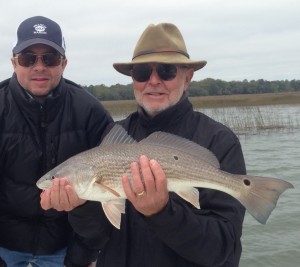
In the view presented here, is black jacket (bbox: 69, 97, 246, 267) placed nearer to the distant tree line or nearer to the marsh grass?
the marsh grass

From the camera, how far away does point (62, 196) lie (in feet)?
10.7

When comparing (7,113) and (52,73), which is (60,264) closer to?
(7,113)

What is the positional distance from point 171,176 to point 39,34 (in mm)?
1906

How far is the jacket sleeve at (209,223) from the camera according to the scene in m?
2.94

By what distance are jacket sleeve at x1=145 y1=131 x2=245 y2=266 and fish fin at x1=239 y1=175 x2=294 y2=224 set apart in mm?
213

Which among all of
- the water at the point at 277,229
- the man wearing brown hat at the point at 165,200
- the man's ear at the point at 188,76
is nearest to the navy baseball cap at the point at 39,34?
the man wearing brown hat at the point at 165,200

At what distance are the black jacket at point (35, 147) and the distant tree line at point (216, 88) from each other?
47599mm

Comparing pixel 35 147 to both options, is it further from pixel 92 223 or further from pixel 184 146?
pixel 184 146

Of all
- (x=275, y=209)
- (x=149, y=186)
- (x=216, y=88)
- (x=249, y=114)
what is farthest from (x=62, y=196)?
(x=216, y=88)

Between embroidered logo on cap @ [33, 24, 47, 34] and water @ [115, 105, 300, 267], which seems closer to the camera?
embroidered logo on cap @ [33, 24, 47, 34]

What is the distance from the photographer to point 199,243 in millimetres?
2971

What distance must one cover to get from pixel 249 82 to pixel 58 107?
76143mm

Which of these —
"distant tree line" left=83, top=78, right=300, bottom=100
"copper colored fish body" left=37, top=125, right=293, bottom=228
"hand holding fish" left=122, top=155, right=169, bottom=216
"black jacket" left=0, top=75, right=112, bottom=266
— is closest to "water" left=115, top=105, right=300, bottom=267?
"black jacket" left=0, top=75, right=112, bottom=266

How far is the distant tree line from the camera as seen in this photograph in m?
53.0
